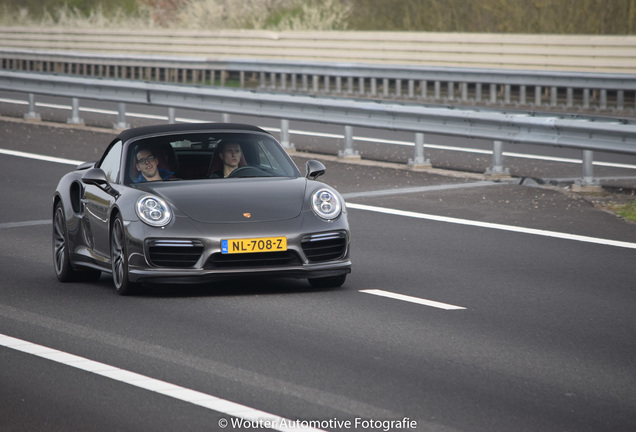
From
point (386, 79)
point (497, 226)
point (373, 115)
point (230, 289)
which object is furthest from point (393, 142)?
point (230, 289)

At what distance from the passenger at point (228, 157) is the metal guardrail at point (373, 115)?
6010 millimetres

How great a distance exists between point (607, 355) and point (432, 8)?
3402 cm

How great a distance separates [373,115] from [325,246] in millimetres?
9391

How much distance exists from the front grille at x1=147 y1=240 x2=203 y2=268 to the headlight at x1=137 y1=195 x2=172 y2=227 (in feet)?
0.51

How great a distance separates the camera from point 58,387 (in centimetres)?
661

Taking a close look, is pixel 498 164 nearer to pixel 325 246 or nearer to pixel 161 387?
pixel 325 246

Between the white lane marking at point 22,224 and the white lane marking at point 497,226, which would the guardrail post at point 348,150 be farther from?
the white lane marking at point 22,224

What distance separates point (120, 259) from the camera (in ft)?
31.0

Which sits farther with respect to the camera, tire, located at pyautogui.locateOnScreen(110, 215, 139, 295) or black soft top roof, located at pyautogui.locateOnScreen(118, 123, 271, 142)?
black soft top roof, located at pyautogui.locateOnScreen(118, 123, 271, 142)

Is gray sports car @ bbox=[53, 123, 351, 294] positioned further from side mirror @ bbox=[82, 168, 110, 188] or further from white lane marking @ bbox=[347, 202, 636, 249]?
white lane marking @ bbox=[347, 202, 636, 249]

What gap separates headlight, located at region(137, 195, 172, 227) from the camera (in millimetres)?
9195

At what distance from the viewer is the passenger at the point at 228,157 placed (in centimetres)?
1012

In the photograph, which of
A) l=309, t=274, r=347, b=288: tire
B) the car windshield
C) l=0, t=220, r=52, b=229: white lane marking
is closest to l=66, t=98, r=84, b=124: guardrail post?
l=0, t=220, r=52, b=229: white lane marking

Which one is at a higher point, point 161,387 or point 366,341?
point 161,387
